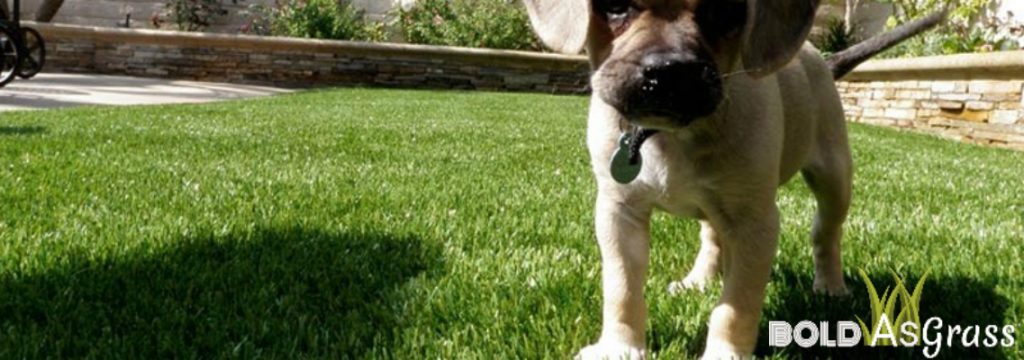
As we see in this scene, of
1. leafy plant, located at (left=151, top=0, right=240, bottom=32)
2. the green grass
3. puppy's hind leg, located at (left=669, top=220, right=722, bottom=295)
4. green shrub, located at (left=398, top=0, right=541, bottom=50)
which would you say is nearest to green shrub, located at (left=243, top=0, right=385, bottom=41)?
leafy plant, located at (left=151, top=0, right=240, bottom=32)

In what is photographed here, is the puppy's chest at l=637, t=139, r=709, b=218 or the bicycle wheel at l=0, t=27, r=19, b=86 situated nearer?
the puppy's chest at l=637, t=139, r=709, b=218

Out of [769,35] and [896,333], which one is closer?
[769,35]

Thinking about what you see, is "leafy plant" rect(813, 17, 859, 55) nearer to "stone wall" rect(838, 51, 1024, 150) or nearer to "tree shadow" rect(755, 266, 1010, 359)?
"stone wall" rect(838, 51, 1024, 150)

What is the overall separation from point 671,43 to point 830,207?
116cm

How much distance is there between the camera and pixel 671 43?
162cm

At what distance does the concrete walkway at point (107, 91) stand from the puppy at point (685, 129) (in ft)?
28.0

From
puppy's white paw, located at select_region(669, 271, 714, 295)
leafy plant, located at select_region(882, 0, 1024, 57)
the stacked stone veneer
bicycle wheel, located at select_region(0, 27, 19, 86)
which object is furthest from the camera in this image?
the stacked stone veneer

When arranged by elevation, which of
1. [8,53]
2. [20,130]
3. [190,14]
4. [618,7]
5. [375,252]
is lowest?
[190,14]

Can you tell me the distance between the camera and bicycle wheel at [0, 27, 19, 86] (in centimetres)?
929

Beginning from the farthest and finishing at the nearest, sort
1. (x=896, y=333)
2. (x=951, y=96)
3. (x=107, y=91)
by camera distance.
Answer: (x=107, y=91)
(x=951, y=96)
(x=896, y=333)

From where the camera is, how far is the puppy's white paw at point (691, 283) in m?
2.42

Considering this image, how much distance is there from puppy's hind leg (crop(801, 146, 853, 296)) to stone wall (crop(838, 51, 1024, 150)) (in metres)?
5.85

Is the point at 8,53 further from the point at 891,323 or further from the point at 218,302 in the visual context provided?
the point at 891,323

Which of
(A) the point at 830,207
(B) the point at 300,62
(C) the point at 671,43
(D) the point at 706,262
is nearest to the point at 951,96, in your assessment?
(A) the point at 830,207
